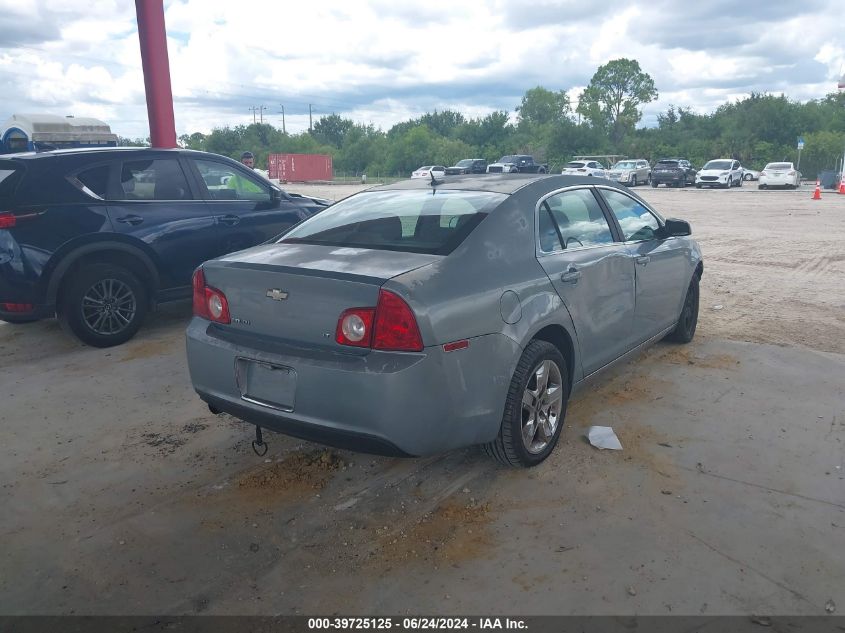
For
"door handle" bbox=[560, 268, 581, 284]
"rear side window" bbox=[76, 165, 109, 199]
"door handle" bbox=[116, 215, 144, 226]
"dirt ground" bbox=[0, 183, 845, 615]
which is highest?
"rear side window" bbox=[76, 165, 109, 199]

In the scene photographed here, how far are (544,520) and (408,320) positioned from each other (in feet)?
3.88

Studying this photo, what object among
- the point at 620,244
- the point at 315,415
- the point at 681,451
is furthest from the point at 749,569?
the point at 620,244

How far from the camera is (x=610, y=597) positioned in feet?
8.73

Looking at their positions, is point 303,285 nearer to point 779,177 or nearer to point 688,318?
point 688,318

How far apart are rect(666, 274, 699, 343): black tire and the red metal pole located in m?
9.18

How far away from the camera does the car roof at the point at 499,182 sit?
4.07m

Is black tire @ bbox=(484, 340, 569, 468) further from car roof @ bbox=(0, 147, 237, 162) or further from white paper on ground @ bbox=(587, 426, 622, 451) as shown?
car roof @ bbox=(0, 147, 237, 162)

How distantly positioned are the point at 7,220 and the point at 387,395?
4.39m

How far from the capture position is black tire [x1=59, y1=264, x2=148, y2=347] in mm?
5949

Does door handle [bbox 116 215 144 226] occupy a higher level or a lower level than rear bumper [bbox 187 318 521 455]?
higher

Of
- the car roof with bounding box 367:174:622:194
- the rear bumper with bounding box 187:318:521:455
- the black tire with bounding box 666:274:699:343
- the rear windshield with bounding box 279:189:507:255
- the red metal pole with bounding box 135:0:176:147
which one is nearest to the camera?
the rear bumper with bounding box 187:318:521:455

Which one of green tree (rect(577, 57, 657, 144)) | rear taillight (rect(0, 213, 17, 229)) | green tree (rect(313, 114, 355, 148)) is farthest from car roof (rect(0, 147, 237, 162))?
green tree (rect(313, 114, 355, 148))

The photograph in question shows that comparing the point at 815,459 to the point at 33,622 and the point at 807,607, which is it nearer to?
the point at 807,607

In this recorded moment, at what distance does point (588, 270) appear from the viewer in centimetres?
410
